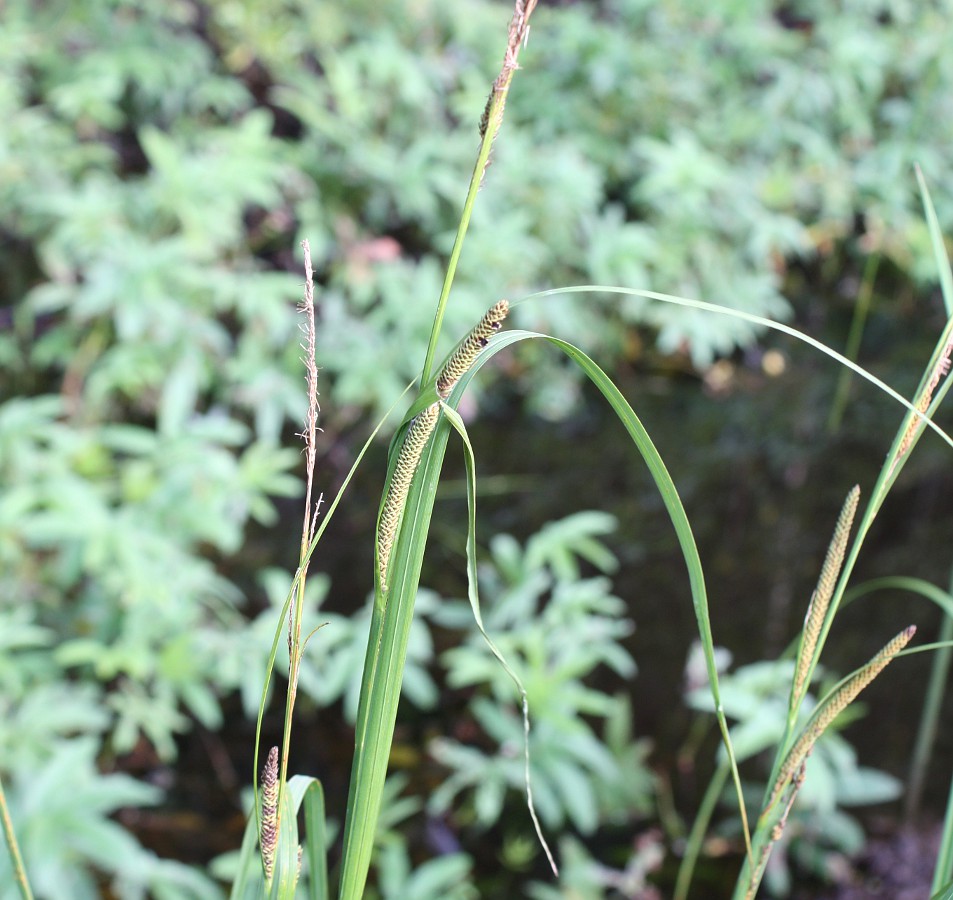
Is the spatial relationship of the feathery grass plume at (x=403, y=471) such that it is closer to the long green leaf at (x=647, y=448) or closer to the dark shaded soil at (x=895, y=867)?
the long green leaf at (x=647, y=448)

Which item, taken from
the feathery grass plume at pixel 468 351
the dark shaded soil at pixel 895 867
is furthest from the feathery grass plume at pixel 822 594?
the dark shaded soil at pixel 895 867

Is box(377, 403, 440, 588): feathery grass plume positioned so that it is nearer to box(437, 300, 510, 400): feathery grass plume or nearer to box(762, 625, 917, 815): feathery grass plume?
box(437, 300, 510, 400): feathery grass plume

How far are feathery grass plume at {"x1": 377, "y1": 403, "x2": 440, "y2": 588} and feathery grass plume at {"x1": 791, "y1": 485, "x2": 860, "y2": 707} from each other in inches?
9.6

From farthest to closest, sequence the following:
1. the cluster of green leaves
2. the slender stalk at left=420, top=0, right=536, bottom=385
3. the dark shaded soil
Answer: the dark shaded soil, the cluster of green leaves, the slender stalk at left=420, top=0, right=536, bottom=385

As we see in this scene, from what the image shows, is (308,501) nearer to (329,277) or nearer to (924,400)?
(924,400)

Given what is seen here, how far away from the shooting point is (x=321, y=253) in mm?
2428

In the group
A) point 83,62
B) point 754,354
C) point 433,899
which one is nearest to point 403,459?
point 433,899

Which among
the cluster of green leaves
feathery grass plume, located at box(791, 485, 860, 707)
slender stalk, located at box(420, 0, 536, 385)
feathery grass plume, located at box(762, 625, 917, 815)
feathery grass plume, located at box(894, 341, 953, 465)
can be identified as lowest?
the cluster of green leaves

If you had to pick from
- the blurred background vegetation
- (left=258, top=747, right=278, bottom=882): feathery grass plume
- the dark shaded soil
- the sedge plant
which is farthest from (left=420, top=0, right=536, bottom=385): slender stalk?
the dark shaded soil

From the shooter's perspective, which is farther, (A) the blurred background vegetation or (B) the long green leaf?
(A) the blurred background vegetation

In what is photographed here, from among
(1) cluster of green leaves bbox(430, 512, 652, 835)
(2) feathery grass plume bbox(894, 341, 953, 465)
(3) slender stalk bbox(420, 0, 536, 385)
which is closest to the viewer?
(3) slender stalk bbox(420, 0, 536, 385)

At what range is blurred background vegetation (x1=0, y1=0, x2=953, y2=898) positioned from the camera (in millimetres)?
1639

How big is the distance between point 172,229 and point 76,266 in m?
0.28

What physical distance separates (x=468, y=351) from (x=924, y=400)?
0.90ft
